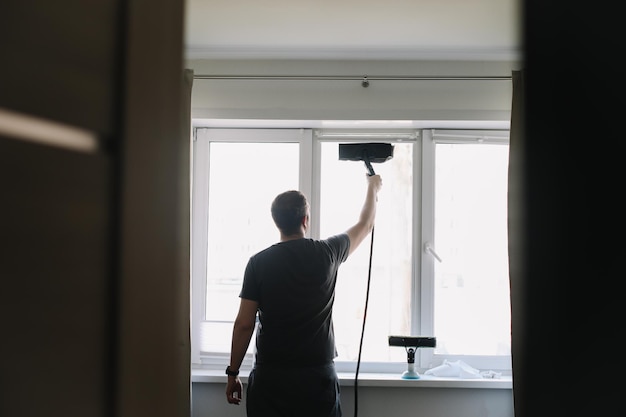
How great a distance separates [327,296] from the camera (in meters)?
2.07

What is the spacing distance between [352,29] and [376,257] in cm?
104

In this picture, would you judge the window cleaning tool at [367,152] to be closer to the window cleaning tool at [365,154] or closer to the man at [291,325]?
the window cleaning tool at [365,154]

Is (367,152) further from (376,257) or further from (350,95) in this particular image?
(376,257)

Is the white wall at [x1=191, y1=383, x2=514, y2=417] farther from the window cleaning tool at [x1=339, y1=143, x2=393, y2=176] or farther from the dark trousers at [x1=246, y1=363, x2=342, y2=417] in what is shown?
the window cleaning tool at [x1=339, y1=143, x2=393, y2=176]

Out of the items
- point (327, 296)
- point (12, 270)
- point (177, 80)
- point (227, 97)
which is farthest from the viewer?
point (227, 97)

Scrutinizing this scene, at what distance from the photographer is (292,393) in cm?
199

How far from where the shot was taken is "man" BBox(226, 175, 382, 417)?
2004mm

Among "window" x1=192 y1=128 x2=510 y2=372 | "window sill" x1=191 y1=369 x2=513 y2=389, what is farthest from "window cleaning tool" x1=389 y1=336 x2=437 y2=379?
"window" x1=192 y1=128 x2=510 y2=372

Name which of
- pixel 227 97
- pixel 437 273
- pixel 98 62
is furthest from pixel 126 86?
pixel 437 273

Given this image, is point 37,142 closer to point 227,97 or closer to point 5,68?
point 5,68

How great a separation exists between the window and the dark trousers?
660mm

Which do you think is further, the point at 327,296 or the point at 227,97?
the point at 227,97

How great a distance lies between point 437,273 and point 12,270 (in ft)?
8.24

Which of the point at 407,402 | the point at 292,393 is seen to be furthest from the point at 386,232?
the point at 292,393
